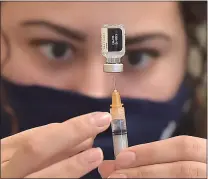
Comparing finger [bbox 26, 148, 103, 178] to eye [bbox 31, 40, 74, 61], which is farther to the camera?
eye [bbox 31, 40, 74, 61]

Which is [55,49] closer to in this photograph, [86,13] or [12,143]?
[86,13]

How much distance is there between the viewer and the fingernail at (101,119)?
53 centimetres

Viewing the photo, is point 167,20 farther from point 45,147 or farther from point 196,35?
point 45,147

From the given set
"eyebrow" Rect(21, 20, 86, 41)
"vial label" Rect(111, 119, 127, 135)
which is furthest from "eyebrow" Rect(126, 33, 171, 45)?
"vial label" Rect(111, 119, 127, 135)

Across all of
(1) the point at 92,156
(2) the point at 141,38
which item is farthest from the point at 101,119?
(2) the point at 141,38

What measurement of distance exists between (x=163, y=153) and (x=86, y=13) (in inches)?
13.7

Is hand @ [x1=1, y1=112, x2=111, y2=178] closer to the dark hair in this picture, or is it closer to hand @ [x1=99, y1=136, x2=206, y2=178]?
hand @ [x1=99, y1=136, x2=206, y2=178]

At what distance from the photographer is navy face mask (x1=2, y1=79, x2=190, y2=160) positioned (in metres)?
0.75

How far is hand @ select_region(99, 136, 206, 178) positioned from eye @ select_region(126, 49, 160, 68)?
213mm

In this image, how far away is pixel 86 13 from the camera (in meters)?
0.74

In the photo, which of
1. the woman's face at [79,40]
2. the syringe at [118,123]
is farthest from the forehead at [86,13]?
the syringe at [118,123]

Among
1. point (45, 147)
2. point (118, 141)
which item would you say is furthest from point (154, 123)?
point (45, 147)

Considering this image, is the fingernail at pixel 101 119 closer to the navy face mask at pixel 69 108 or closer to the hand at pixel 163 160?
the hand at pixel 163 160

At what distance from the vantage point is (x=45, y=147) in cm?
51
